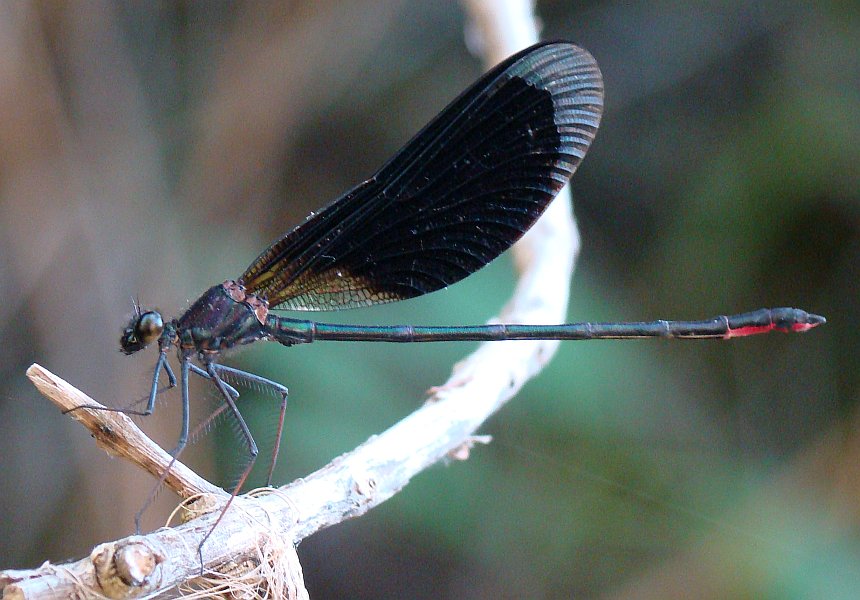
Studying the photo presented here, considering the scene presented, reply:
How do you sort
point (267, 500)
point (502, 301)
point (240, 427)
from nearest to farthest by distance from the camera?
point (267, 500) < point (240, 427) < point (502, 301)

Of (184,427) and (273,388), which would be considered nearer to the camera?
(184,427)

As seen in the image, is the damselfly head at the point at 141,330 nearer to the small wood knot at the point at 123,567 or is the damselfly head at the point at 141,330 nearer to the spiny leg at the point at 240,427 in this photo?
the spiny leg at the point at 240,427

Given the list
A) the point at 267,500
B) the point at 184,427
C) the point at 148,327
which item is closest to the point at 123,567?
the point at 267,500

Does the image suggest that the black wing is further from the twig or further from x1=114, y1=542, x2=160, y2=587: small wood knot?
x1=114, y1=542, x2=160, y2=587: small wood knot

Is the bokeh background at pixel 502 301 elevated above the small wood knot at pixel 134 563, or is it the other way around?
the bokeh background at pixel 502 301

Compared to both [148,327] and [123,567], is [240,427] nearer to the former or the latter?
[148,327]

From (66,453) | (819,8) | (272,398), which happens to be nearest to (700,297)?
(819,8)

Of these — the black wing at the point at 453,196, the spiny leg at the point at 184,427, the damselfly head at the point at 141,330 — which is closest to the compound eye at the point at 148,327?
the damselfly head at the point at 141,330
